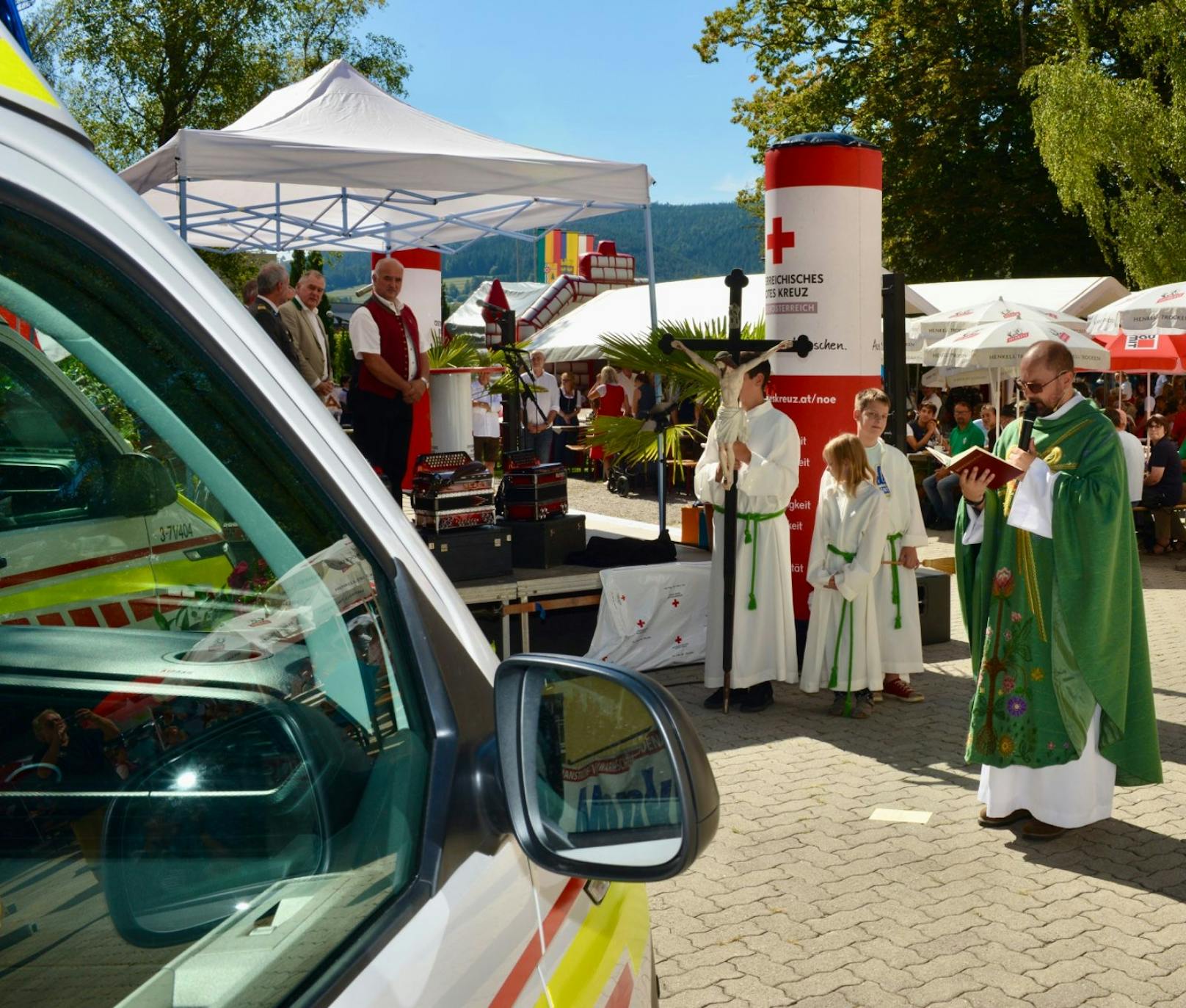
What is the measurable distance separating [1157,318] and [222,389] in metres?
17.4

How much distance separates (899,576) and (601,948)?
663 centimetres

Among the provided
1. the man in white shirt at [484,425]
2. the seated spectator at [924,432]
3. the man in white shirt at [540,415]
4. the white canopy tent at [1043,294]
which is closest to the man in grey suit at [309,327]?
the man in white shirt at [484,425]

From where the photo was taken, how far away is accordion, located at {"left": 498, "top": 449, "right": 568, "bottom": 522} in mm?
8594

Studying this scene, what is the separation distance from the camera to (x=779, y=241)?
28.9ft

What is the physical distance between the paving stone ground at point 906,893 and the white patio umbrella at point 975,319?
10.5m

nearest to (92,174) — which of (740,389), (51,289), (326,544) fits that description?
(51,289)

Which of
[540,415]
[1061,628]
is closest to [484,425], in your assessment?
[540,415]

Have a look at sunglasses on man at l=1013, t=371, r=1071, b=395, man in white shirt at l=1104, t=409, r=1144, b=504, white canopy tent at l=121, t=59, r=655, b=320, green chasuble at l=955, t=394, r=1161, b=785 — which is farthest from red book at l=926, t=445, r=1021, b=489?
man in white shirt at l=1104, t=409, r=1144, b=504

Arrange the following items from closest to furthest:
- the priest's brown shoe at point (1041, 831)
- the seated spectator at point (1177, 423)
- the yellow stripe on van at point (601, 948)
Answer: the yellow stripe on van at point (601, 948) < the priest's brown shoe at point (1041, 831) < the seated spectator at point (1177, 423)

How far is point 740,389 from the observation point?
777cm

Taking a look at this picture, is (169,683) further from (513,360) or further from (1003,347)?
(1003,347)

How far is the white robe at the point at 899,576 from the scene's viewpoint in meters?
7.94

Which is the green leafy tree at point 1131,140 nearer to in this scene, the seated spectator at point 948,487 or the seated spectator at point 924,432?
the seated spectator at point 924,432

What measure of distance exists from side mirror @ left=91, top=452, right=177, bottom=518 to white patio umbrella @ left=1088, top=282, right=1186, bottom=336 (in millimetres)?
16926
